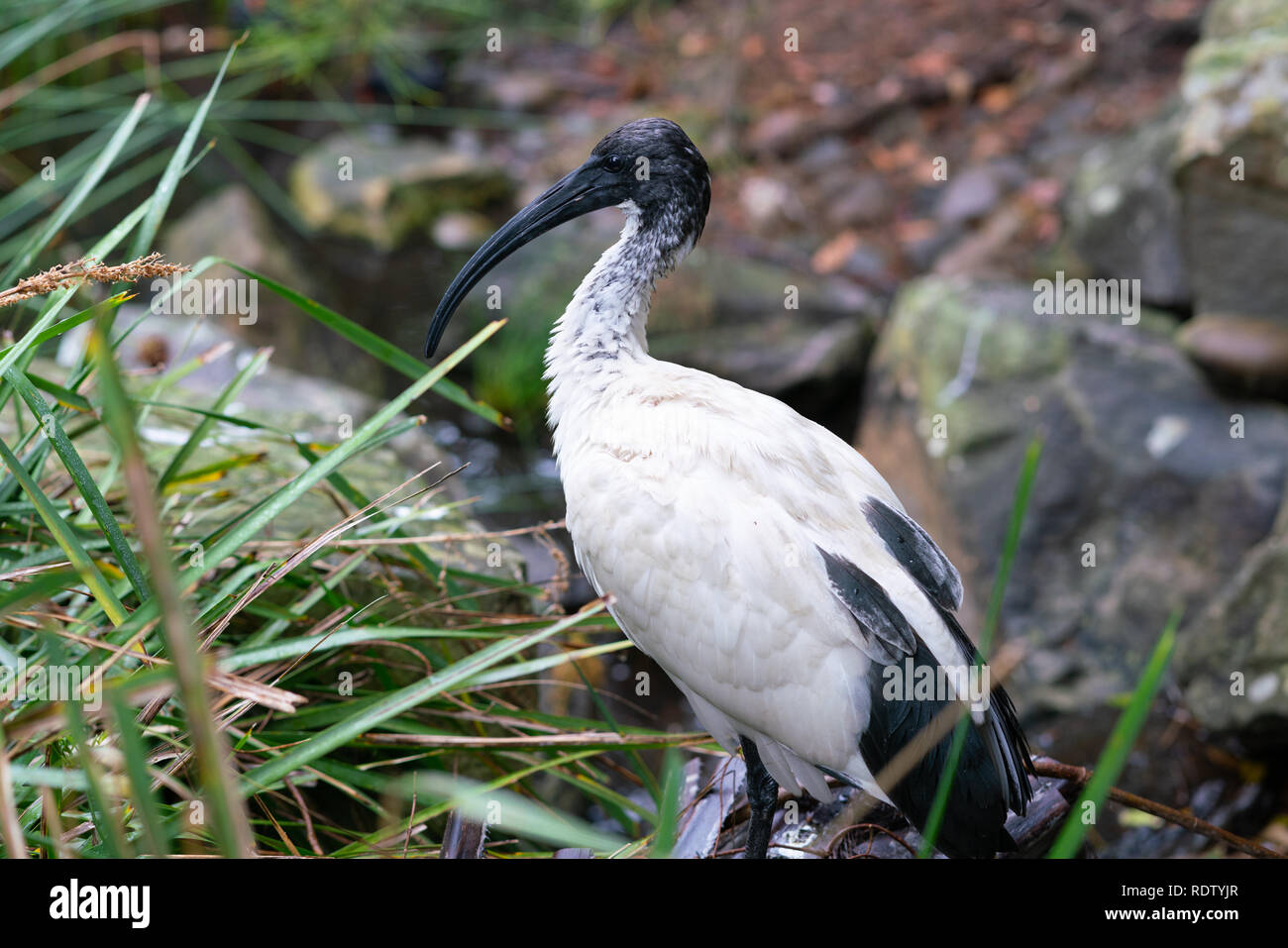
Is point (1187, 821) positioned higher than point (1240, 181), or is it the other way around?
point (1240, 181)

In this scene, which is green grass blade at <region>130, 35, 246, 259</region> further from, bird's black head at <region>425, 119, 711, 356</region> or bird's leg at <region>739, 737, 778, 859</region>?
bird's leg at <region>739, 737, 778, 859</region>

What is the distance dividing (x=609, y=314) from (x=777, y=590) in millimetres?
832

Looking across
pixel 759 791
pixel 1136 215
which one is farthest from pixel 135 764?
pixel 1136 215

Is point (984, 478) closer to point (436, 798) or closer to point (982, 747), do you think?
point (982, 747)

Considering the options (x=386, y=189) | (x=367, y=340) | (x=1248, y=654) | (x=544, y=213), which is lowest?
(x=1248, y=654)

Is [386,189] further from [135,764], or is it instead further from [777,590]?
[135,764]

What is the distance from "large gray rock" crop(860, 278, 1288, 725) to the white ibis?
241 cm

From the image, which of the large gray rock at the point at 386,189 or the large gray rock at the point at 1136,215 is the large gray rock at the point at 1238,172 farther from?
the large gray rock at the point at 386,189

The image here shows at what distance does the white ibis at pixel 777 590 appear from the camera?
2.24 meters

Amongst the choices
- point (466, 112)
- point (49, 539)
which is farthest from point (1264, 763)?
point (466, 112)

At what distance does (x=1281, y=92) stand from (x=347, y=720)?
4733 millimetres

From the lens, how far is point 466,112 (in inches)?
331

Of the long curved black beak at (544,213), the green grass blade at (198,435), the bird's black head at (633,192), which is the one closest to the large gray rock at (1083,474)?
the bird's black head at (633,192)

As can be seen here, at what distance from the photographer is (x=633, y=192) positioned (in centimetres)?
272
